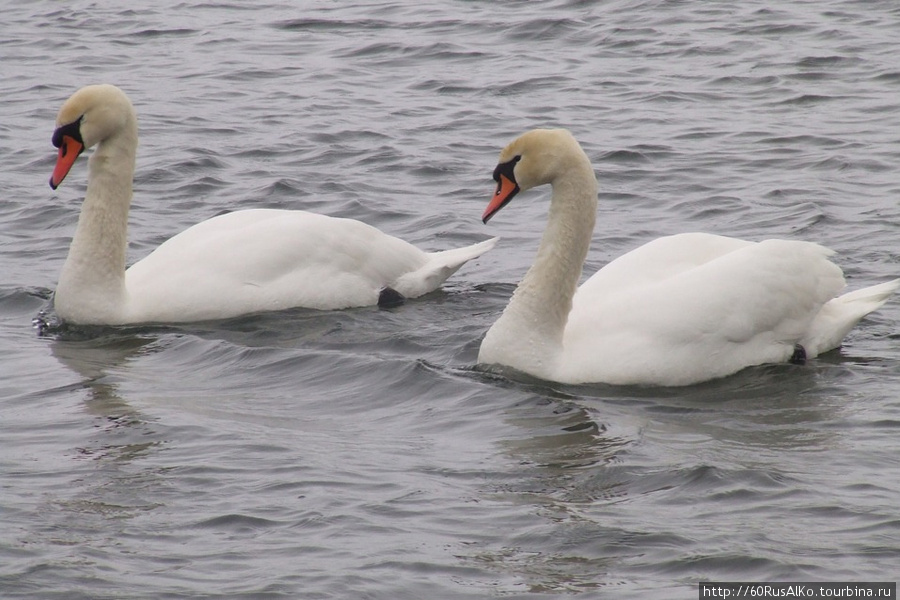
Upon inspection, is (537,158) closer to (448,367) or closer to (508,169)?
(508,169)

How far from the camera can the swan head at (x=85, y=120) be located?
9875 mm

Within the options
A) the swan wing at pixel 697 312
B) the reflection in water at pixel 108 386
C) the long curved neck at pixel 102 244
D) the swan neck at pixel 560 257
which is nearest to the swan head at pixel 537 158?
the swan neck at pixel 560 257

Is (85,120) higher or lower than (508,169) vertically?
higher

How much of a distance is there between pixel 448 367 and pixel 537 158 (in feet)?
4.30

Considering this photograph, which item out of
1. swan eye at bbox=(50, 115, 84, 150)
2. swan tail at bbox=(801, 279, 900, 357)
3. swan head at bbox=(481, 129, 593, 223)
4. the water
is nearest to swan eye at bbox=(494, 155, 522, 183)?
swan head at bbox=(481, 129, 593, 223)

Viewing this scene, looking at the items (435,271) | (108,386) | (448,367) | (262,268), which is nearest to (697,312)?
(448,367)

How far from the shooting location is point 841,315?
9.05m

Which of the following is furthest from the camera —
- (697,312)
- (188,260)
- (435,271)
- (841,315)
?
(435,271)

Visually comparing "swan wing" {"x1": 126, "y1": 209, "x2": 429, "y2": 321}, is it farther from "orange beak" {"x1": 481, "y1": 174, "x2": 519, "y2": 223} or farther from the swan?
"orange beak" {"x1": 481, "y1": 174, "x2": 519, "y2": 223}

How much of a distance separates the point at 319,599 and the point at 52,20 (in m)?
16.5

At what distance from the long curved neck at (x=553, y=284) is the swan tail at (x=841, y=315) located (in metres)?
1.43

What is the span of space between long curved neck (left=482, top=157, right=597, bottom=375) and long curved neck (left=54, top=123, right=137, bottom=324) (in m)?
2.57

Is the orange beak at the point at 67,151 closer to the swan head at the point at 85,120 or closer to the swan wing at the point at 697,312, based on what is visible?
the swan head at the point at 85,120

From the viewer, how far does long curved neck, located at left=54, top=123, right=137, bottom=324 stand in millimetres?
9797
